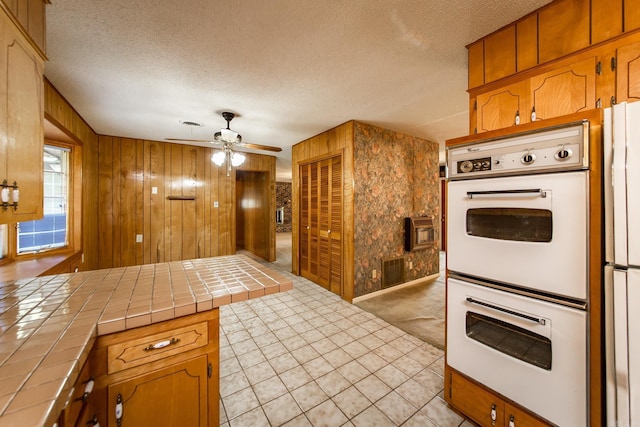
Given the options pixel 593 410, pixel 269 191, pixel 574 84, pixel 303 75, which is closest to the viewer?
pixel 593 410

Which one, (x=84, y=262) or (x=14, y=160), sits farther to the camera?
(x=84, y=262)

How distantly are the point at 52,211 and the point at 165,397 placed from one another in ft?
10.9

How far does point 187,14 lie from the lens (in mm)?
1473

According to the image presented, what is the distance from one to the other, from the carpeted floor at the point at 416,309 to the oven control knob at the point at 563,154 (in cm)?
194

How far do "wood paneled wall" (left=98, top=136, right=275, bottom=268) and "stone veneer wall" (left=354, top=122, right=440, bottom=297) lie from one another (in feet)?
9.48

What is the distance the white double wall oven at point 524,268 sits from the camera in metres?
1.09

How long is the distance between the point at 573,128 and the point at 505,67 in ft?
2.28

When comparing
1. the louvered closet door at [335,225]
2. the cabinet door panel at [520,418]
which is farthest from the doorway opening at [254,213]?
the cabinet door panel at [520,418]

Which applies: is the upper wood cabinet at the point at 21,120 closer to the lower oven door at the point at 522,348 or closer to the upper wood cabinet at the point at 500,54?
the lower oven door at the point at 522,348

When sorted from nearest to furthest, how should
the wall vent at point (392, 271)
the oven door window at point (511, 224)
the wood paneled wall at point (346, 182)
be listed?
1. the oven door window at point (511, 224)
2. the wood paneled wall at point (346, 182)
3. the wall vent at point (392, 271)

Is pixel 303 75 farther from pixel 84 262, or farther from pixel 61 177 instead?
pixel 84 262

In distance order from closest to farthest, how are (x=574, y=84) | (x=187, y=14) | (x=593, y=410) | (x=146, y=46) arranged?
(x=593, y=410)
(x=574, y=84)
(x=187, y=14)
(x=146, y=46)

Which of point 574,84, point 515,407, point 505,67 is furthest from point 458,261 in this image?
point 505,67

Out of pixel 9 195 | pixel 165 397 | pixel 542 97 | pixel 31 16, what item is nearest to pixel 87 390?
pixel 165 397
